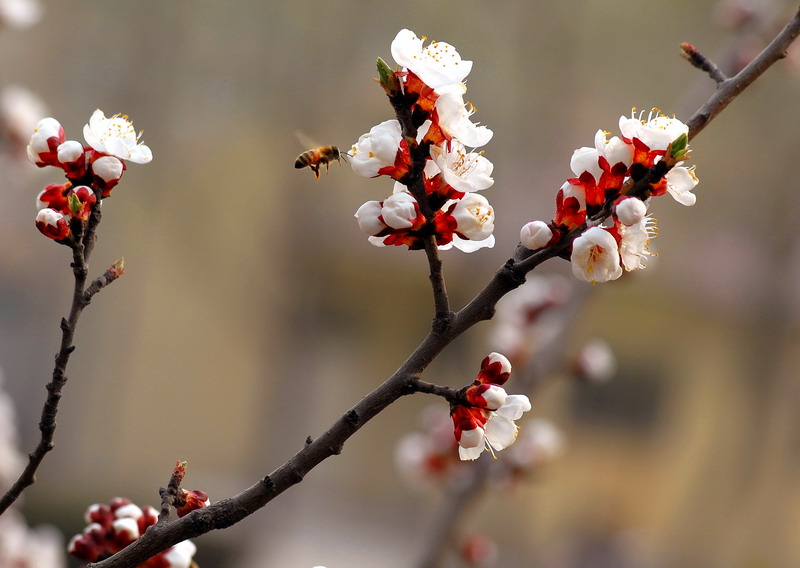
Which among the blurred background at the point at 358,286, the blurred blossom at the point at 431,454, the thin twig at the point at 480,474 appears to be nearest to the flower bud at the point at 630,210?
the thin twig at the point at 480,474

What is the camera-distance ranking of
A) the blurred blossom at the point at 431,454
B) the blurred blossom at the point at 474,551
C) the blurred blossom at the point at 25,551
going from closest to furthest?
the blurred blossom at the point at 25,551 → the blurred blossom at the point at 474,551 → the blurred blossom at the point at 431,454

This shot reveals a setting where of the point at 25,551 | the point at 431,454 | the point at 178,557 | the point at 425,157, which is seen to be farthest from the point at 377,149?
the point at 431,454

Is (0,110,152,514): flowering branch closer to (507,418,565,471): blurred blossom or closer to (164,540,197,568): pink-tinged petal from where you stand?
(164,540,197,568): pink-tinged petal

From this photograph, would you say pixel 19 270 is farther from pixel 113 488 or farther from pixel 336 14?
pixel 336 14

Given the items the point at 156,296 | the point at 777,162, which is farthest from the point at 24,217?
the point at 777,162

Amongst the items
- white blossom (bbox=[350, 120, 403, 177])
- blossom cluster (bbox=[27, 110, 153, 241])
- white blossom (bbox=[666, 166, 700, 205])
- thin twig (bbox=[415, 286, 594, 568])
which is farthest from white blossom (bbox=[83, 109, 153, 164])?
thin twig (bbox=[415, 286, 594, 568])

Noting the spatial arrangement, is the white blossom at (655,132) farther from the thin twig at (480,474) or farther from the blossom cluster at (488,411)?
the thin twig at (480,474)
